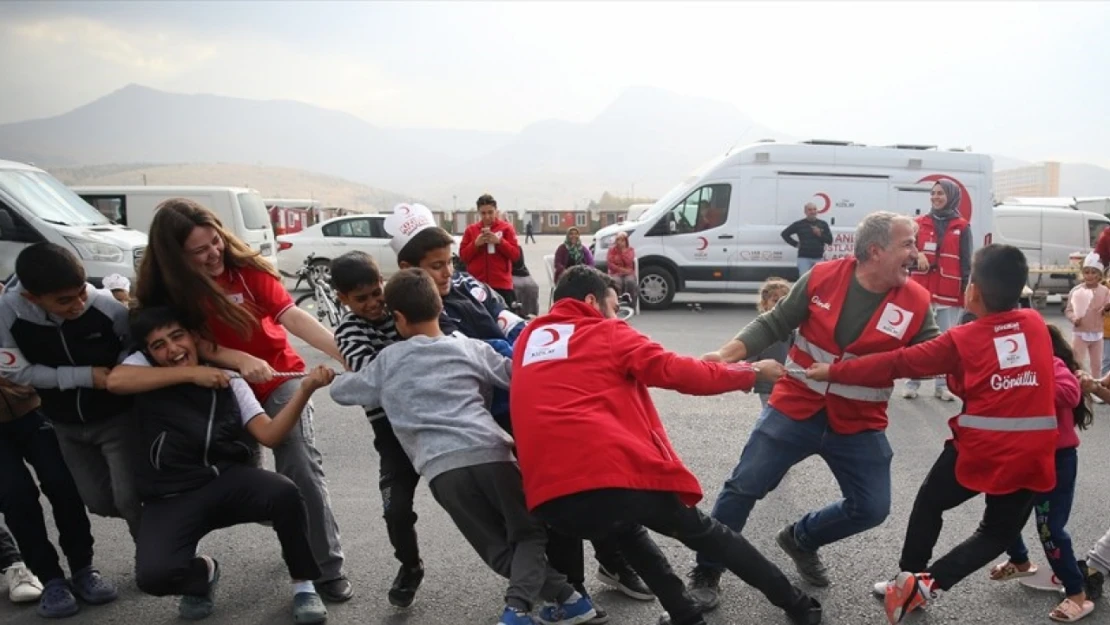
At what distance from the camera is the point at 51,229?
10750 millimetres

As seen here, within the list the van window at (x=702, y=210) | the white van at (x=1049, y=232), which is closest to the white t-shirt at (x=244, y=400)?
the van window at (x=702, y=210)

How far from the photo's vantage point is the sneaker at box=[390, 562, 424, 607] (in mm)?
3693

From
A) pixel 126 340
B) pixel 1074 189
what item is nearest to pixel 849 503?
pixel 126 340

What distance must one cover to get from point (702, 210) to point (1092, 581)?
11.0 m

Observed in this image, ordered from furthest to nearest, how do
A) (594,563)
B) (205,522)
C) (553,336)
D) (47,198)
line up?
(47,198), (594,563), (205,522), (553,336)

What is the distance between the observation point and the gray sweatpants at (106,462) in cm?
367

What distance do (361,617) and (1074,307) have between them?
6763 mm

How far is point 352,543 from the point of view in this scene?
175 inches

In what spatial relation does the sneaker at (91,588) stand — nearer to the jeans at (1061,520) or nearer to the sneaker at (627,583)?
the sneaker at (627,583)

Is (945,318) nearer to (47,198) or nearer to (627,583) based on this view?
(627,583)

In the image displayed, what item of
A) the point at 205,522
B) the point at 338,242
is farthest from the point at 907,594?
the point at 338,242

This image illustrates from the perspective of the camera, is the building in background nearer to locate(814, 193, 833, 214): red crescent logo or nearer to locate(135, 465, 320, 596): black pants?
locate(814, 193, 833, 214): red crescent logo

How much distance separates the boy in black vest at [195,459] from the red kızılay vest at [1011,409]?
→ 265cm

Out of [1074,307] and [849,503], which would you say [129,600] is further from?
[1074,307]
